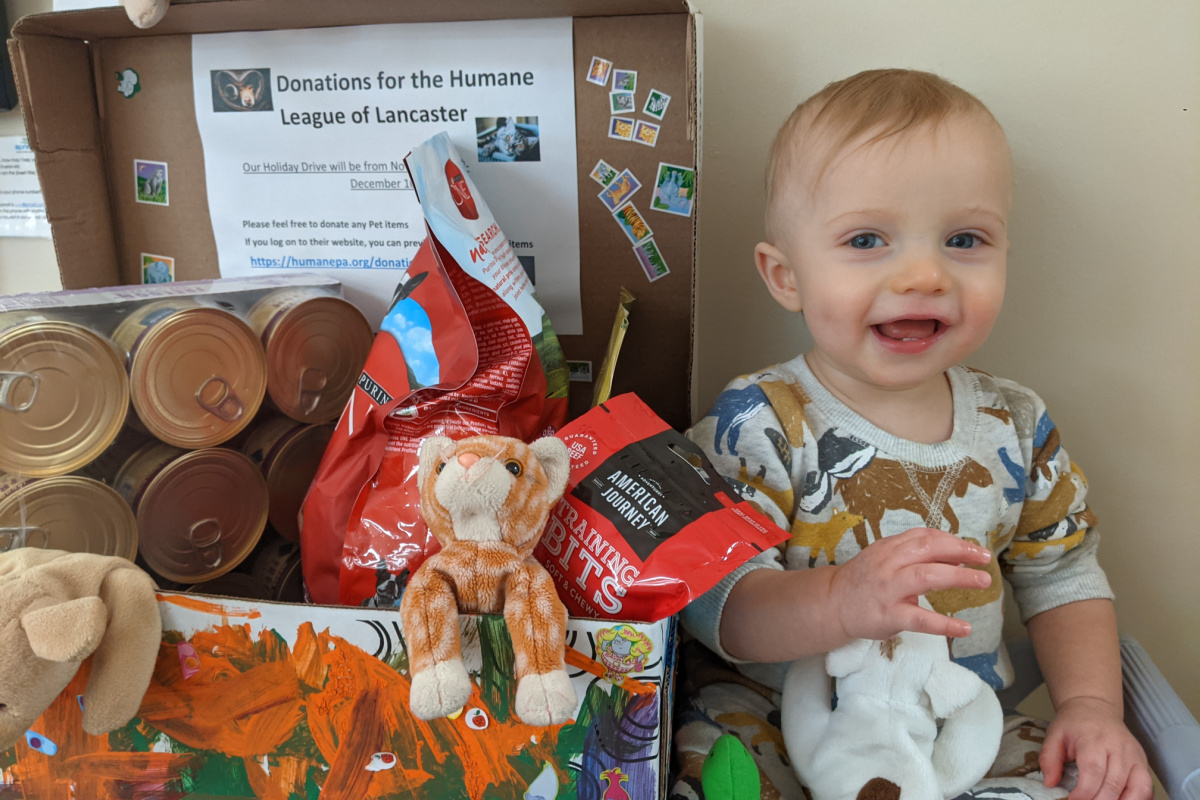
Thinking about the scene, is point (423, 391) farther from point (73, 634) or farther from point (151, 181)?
point (151, 181)

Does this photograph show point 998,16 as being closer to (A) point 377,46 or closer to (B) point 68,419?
(A) point 377,46

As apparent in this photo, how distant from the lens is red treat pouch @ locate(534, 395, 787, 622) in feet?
1.78

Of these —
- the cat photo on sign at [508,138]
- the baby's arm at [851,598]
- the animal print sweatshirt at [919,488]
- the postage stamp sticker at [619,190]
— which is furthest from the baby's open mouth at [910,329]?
the cat photo on sign at [508,138]

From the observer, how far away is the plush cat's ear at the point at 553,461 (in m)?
0.57

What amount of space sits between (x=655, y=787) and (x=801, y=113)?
621 millimetres

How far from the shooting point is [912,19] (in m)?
→ 0.83

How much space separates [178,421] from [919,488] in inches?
28.3

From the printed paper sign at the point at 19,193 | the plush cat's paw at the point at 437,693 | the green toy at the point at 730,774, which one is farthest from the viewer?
the printed paper sign at the point at 19,193

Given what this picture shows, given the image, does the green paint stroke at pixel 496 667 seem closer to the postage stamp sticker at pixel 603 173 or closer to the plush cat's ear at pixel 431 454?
the plush cat's ear at pixel 431 454

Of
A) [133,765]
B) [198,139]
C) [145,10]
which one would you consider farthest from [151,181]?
[133,765]

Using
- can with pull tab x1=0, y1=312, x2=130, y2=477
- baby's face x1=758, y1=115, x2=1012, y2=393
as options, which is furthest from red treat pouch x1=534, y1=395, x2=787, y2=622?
can with pull tab x1=0, y1=312, x2=130, y2=477

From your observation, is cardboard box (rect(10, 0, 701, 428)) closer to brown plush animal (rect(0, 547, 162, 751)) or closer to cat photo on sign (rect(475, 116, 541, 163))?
cat photo on sign (rect(475, 116, 541, 163))

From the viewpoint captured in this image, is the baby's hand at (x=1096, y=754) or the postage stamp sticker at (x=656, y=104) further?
the postage stamp sticker at (x=656, y=104)

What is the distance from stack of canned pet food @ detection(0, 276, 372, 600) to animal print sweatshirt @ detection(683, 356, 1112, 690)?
438 millimetres
